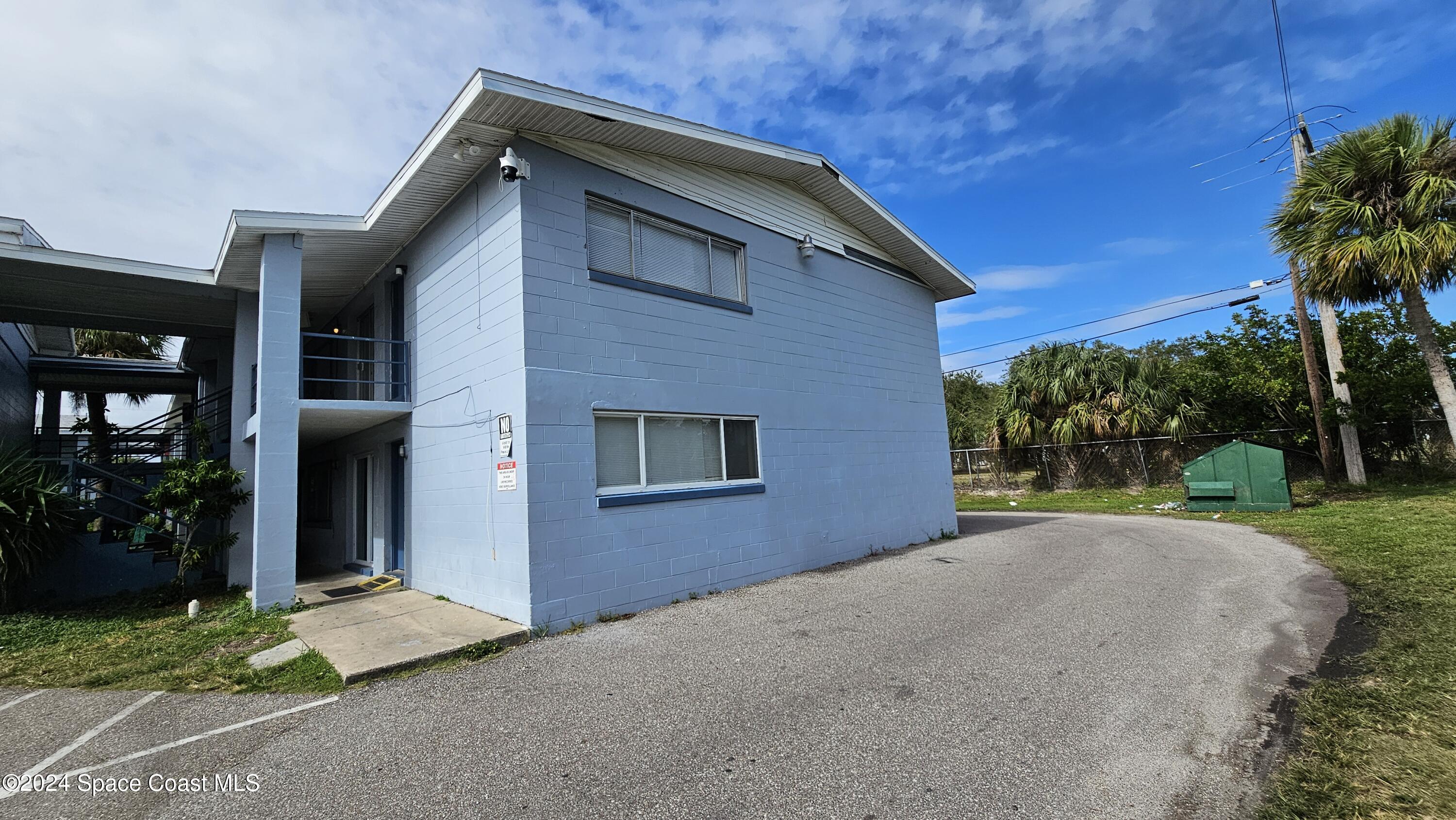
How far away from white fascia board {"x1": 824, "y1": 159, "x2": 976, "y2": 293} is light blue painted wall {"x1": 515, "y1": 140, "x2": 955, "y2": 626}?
81 centimetres

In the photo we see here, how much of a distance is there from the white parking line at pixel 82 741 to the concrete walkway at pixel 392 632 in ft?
3.93

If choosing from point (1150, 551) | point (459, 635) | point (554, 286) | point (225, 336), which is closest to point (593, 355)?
point (554, 286)

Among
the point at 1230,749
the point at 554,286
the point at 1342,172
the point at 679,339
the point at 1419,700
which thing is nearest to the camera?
the point at 1230,749

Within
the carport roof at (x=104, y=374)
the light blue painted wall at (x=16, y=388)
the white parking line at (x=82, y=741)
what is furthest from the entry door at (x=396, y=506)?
the carport roof at (x=104, y=374)

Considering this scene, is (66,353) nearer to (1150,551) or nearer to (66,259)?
(66,259)

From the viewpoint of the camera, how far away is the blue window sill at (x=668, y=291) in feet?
24.5

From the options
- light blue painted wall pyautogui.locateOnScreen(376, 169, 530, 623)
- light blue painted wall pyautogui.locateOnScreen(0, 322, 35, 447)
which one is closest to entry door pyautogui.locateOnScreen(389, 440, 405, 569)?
light blue painted wall pyautogui.locateOnScreen(376, 169, 530, 623)

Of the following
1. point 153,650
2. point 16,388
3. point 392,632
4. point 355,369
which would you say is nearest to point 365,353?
point 355,369

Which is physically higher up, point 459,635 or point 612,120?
point 612,120

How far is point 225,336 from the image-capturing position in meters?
13.0

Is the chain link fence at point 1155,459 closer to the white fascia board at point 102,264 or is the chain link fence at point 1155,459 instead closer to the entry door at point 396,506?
the entry door at point 396,506

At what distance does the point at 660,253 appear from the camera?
8.34 m

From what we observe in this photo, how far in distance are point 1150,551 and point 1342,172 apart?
904cm

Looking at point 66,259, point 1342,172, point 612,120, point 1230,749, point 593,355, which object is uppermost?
point 1342,172
